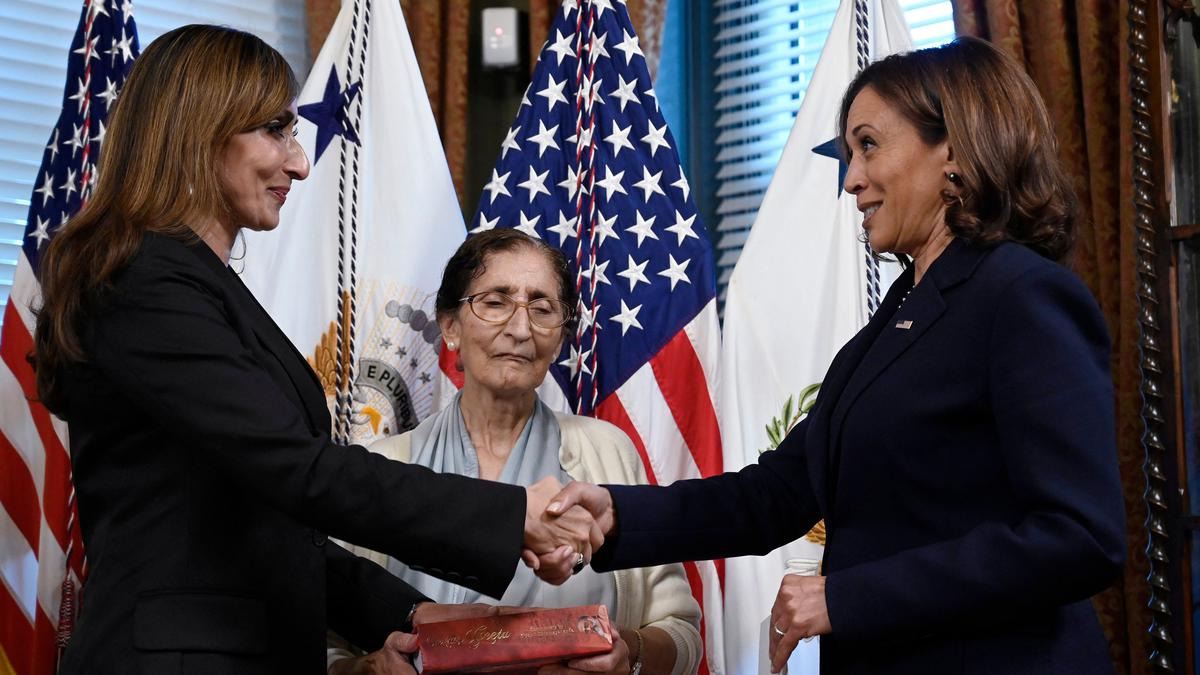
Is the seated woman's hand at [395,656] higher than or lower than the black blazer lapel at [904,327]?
lower

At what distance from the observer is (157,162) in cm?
182

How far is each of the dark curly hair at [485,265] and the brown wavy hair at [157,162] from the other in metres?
0.96

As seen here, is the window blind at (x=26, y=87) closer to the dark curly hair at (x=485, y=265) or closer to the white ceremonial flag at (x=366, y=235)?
the white ceremonial flag at (x=366, y=235)

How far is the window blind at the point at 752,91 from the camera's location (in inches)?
157

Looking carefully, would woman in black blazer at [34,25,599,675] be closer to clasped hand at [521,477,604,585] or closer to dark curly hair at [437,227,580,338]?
clasped hand at [521,477,604,585]

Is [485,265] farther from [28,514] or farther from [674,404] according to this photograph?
[28,514]

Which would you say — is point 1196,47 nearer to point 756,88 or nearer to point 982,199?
point 982,199

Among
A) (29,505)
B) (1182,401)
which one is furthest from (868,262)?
(29,505)

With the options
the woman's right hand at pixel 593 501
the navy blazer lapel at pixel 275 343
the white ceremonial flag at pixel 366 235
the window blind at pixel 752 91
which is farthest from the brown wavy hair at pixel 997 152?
the window blind at pixel 752 91

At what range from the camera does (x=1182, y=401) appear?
238cm

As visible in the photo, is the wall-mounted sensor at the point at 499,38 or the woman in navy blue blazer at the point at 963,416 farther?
the wall-mounted sensor at the point at 499,38

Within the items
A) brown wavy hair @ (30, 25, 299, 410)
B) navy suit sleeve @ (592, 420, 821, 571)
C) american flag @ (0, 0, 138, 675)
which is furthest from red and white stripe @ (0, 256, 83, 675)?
navy suit sleeve @ (592, 420, 821, 571)

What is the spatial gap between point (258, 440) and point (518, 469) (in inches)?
42.9

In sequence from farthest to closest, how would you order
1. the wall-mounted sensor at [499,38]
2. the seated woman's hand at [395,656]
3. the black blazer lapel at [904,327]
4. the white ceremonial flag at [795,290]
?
the wall-mounted sensor at [499,38] → the white ceremonial flag at [795,290] → the seated woman's hand at [395,656] → the black blazer lapel at [904,327]
